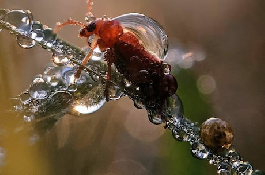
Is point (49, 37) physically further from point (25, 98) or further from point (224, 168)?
point (224, 168)

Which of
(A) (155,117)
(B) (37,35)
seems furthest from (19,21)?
(A) (155,117)

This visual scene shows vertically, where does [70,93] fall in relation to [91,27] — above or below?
below

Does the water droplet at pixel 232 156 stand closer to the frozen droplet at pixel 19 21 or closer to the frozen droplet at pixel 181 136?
the frozen droplet at pixel 181 136

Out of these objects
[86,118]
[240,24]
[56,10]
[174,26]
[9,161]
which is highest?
[240,24]

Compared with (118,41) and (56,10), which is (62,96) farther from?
(56,10)

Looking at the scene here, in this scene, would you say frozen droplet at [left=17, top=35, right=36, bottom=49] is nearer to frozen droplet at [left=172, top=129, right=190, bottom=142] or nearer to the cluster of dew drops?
the cluster of dew drops

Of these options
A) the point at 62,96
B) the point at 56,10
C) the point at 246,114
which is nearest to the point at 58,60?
the point at 62,96

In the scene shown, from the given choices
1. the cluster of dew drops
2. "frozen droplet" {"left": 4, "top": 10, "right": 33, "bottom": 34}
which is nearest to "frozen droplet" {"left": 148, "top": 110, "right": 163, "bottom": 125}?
the cluster of dew drops

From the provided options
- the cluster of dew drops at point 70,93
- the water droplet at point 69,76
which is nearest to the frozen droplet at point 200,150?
the cluster of dew drops at point 70,93
